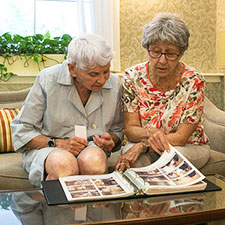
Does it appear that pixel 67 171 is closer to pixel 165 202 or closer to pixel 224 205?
pixel 165 202

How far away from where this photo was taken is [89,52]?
1.96 m

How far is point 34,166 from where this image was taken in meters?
2.01

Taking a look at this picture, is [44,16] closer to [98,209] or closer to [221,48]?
[221,48]

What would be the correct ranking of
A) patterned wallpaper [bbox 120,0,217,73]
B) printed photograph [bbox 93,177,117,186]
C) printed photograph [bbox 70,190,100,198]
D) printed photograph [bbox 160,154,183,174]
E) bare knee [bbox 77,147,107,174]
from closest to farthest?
printed photograph [bbox 70,190,100,198] < printed photograph [bbox 93,177,117,186] < printed photograph [bbox 160,154,183,174] < bare knee [bbox 77,147,107,174] < patterned wallpaper [bbox 120,0,217,73]

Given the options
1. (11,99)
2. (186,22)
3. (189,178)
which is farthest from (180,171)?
(186,22)

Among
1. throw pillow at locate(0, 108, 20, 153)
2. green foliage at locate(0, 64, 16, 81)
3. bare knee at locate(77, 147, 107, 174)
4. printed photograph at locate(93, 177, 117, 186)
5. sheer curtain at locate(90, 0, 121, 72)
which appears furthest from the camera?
sheer curtain at locate(90, 0, 121, 72)

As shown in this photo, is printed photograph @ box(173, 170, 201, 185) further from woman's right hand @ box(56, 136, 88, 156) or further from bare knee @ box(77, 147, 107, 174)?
woman's right hand @ box(56, 136, 88, 156)

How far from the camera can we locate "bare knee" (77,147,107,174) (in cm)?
190

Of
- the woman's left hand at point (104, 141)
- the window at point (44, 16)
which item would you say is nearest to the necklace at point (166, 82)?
the woman's left hand at point (104, 141)

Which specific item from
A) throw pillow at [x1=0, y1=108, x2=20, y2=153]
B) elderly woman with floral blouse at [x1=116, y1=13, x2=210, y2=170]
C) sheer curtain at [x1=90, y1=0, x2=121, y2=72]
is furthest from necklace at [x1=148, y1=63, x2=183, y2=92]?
sheer curtain at [x1=90, y1=0, x2=121, y2=72]

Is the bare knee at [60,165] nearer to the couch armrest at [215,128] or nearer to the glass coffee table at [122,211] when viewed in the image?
the glass coffee table at [122,211]

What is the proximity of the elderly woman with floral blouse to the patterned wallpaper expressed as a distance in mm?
1542

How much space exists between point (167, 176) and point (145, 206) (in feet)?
0.83

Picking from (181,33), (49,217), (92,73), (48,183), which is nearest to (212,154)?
(181,33)
